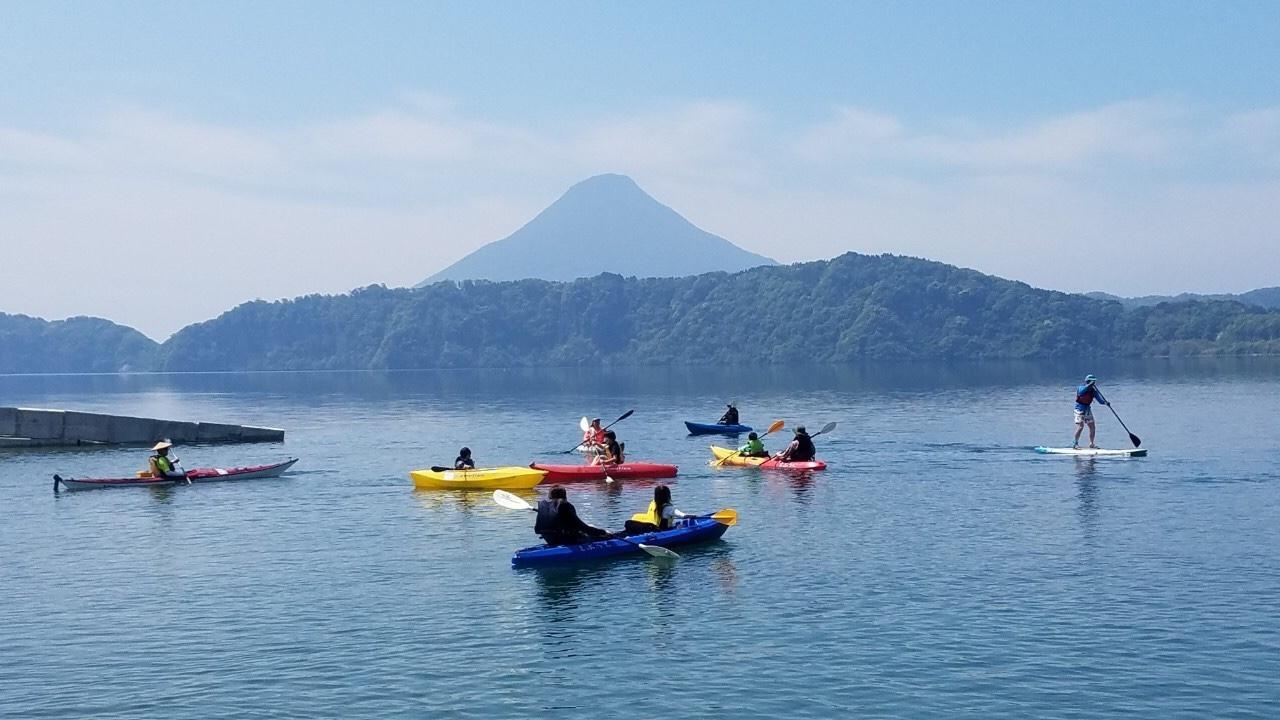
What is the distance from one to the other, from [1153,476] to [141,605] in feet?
125

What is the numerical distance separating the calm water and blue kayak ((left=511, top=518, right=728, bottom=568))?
50 cm

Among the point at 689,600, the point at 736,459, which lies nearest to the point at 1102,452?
the point at 736,459

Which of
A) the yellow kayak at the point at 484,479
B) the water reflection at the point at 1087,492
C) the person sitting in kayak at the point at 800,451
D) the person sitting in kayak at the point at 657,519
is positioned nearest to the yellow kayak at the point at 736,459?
the person sitting in kayak at the point at 800,451

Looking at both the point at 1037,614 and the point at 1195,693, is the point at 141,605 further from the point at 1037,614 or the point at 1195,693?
the point at 1195,693

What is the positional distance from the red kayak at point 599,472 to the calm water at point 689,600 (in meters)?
2.00

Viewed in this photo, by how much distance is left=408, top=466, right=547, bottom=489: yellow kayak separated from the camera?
46094mm

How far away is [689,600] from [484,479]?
830 inches

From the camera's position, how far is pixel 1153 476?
46.4 m

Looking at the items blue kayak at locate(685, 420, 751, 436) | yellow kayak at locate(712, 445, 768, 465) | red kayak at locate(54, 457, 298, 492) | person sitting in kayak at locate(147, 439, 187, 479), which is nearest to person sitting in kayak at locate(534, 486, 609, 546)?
yellow kayak at locate(712, 445, 768, 465)

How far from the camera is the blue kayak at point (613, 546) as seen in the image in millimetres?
30188

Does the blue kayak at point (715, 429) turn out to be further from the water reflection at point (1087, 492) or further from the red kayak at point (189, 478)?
the red kayak at point (189, 478)

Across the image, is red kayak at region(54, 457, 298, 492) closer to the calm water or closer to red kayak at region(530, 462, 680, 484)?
the calm water

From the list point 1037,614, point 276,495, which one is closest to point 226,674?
point 1037,614

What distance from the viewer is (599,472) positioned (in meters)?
49.3
